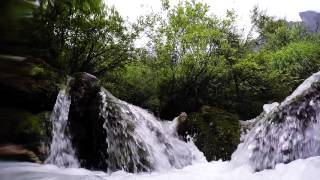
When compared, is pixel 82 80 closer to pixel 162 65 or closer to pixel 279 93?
pixel 162 65

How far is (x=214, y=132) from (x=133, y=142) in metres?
3.16

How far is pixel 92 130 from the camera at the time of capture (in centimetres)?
890

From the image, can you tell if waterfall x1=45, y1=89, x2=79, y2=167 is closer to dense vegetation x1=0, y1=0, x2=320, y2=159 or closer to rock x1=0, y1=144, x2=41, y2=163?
dense vegetation x1=0, y1=0, x2=320, y2=159

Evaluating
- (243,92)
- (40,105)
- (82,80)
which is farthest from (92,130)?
(243,92)

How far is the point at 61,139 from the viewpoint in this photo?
29.1 ft

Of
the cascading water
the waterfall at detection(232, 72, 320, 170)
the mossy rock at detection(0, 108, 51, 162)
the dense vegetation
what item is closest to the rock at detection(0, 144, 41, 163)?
the mossy rock at detection(0, 108, 51, 162)

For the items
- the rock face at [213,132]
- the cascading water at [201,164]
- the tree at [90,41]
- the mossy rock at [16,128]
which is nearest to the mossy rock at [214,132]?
the rock face at [213,132]

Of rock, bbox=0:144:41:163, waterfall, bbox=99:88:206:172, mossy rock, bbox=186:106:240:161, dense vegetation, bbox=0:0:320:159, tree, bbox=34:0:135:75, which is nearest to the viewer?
rock, bbox=0:144:41:163

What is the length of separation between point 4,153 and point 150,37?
45.9 feet

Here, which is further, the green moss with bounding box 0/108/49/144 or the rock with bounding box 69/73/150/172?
the rock with bounding box 69/73/150/172

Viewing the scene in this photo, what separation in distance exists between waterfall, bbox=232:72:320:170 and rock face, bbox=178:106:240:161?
9.02 ft

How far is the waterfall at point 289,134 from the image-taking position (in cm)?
707

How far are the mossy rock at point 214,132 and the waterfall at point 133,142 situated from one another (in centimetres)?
101

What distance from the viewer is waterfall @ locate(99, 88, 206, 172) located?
8.41 meters
